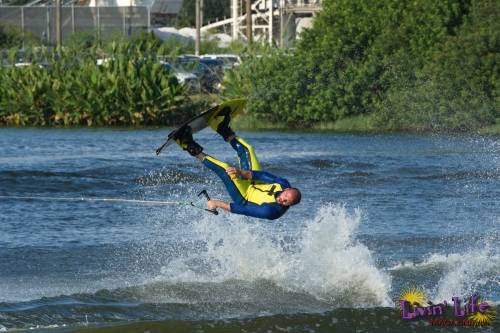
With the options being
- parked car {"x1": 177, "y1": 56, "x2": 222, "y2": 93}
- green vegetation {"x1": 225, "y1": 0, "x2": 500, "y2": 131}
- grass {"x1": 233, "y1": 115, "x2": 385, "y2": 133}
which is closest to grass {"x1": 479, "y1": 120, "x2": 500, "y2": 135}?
green vegetation {"x1": 225, "y1": 0, "x2": 500, "y2": 131}

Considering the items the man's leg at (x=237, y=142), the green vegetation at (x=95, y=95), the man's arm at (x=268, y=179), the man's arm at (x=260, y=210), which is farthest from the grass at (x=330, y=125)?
the man's arm at (x=260, y=210)

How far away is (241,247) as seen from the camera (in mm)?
14414

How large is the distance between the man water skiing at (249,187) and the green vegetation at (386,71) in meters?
21.4

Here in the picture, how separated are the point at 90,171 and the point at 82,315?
39.3 ft

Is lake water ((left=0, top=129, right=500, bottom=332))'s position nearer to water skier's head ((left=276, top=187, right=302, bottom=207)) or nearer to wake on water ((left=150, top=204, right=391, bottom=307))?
wake on water ((left=150, top=204, right=391, bottom=307))

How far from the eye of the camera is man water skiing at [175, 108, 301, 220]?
12.2 m

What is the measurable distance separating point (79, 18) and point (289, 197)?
216 feet

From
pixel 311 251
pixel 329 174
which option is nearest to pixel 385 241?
pixel 311 251

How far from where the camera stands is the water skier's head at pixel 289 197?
11.9 m

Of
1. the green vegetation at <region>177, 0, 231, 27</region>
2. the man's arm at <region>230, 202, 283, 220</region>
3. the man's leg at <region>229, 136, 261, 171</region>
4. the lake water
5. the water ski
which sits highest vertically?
the green vegetation at <region>177, 0, 231, 27</region>

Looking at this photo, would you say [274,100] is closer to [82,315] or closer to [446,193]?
[446,193]

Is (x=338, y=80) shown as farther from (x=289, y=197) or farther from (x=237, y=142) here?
(x=289, y=197)

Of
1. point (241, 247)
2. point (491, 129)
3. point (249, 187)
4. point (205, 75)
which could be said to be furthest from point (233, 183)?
point (205, 75)

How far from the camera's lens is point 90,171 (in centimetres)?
2386
